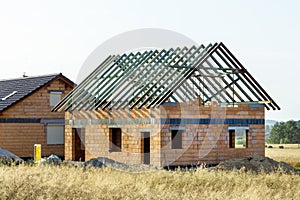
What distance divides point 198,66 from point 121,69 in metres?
4.15

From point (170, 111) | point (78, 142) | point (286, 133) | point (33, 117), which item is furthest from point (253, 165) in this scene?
point (286, 133)

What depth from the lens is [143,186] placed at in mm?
14312

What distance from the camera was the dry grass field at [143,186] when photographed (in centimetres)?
1252

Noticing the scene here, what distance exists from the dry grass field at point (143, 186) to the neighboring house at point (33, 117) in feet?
42.1

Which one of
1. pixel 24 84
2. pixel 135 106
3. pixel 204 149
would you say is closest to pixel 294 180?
pixel 204 149

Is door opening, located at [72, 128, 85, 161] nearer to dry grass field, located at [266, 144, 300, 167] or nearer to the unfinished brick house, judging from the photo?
the unfinished brick house

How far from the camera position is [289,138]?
79125 mm

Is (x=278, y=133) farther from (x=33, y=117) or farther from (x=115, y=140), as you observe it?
(x=115, y=140)

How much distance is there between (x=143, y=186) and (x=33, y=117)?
1761cm

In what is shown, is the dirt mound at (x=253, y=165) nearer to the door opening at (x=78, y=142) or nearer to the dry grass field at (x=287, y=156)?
the door opening at (x=78, y=142)

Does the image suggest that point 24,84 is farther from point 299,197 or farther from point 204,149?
point 299,197

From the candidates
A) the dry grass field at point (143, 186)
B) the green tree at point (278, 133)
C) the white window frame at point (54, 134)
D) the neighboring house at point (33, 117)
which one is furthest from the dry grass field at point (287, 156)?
the green tree at point (278, 133)

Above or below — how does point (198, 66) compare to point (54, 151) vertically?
above

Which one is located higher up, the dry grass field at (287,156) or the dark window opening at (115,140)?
the dark window opening at (115,140)
